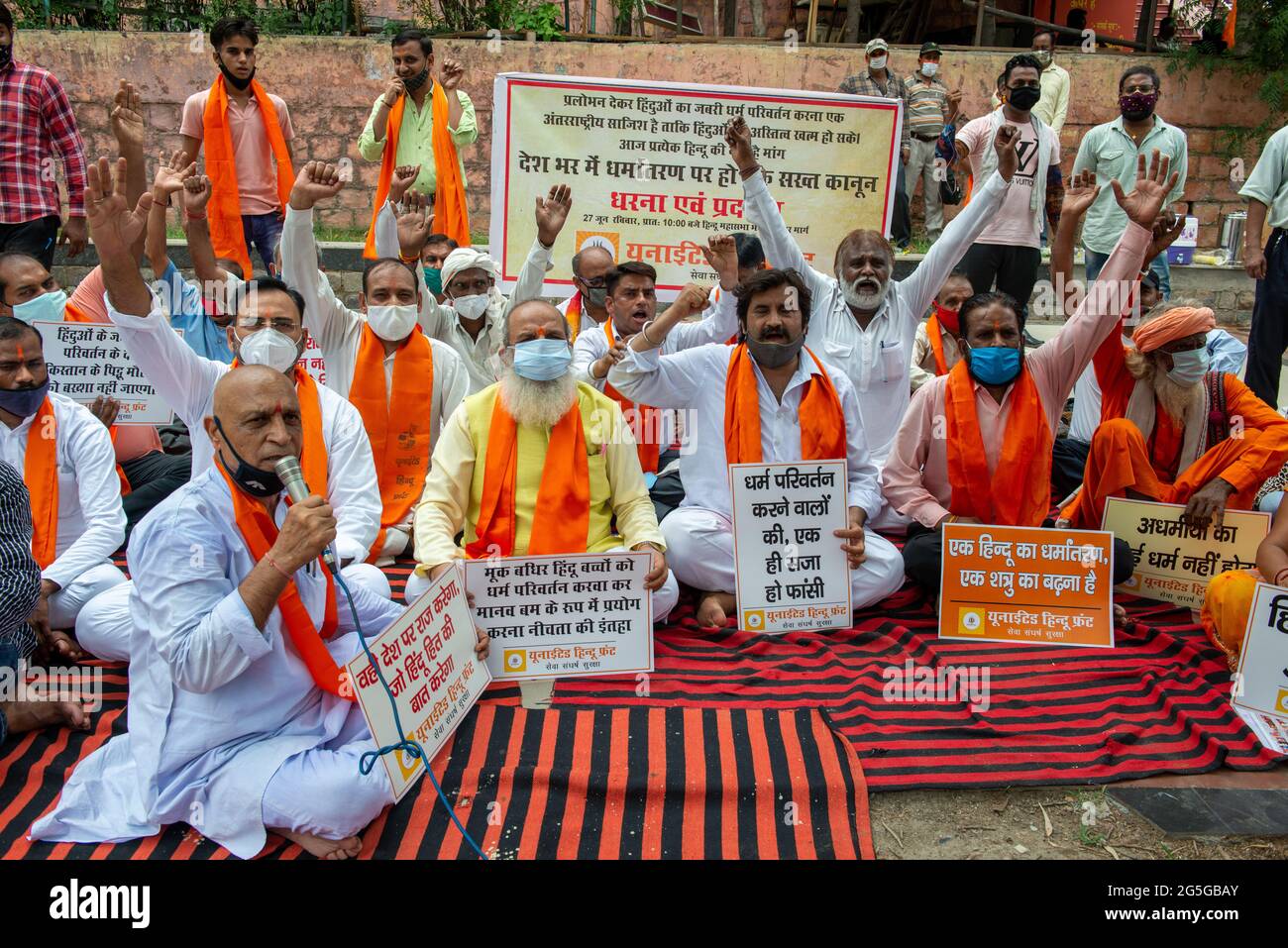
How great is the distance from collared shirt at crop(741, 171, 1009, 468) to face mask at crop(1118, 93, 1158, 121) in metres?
2.82

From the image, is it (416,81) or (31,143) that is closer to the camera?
(31,143)

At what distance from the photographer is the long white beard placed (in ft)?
13.5

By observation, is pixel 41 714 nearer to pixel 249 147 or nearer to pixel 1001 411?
pixel 1001 411

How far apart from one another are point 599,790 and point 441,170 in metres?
5.30

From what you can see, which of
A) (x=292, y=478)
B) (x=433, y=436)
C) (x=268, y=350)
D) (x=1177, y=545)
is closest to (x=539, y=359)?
(x=268, y=350)

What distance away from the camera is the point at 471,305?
5.86 metres

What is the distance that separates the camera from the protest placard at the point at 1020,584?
14.2 ft

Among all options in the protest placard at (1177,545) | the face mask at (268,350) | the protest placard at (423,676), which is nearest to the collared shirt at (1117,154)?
the protest placard at (1177,545)

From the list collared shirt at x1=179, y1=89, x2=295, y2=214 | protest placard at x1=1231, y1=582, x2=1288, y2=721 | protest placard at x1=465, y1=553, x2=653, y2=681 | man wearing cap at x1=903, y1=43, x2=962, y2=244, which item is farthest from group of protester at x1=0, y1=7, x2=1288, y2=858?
man wearing cap at x1=903, y1=43, x2=962, y2=244

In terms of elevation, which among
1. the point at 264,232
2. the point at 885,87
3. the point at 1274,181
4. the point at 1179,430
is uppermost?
the point at 885,87

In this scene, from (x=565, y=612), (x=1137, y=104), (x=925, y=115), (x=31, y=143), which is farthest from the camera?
(x=925, y=115)

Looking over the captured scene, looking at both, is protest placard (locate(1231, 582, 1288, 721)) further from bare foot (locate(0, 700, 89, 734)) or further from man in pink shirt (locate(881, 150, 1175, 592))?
bare foot (locate(0, 700, 89, 734))

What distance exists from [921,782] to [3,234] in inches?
252

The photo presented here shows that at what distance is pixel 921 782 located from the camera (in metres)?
3.29
